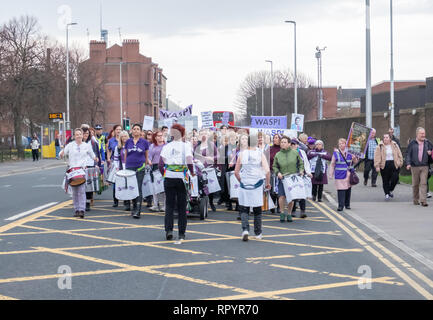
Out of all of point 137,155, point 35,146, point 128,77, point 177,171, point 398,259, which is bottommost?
point 398,259

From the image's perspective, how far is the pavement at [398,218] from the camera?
9.43m

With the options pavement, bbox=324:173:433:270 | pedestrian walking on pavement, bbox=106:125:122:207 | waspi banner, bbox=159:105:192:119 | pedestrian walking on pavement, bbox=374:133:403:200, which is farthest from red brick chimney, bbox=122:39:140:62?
pedestrian walking on pavement, bbox=374:133:403:200

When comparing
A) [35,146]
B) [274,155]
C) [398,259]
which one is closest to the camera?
[398,259]

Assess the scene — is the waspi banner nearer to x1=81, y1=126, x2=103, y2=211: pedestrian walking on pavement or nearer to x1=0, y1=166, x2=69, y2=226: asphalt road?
x1=0, y1=166, x2=69, y2=226: asphalt road

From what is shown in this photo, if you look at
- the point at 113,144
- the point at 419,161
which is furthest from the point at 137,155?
the point at 419,161

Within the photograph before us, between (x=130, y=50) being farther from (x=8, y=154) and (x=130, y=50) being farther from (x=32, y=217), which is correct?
(x=32, y=217)

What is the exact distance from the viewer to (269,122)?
1941 centimetres

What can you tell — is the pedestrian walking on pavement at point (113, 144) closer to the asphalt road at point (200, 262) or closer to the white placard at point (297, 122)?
the asphalt road at point (200, 262)

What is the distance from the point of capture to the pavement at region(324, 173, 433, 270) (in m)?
9.43

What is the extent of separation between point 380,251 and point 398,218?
12.9ft

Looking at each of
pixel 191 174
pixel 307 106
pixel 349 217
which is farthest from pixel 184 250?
pixel 307 106

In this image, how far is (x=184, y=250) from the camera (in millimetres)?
9172
